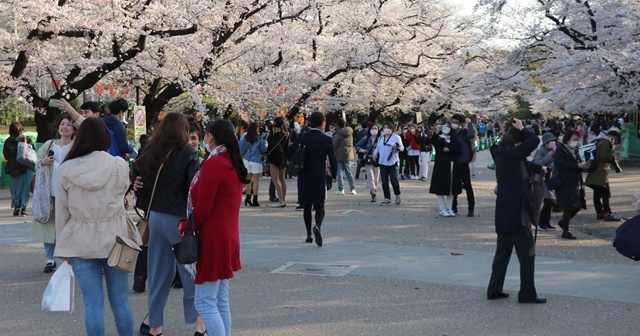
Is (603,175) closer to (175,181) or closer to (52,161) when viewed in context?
(52,161)

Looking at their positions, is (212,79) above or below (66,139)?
above

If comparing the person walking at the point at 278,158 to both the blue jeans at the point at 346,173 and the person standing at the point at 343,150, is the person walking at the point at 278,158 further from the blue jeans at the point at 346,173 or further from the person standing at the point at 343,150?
the person standing at the point at 343,150

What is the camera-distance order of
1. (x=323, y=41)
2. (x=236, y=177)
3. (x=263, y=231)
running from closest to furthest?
(x=236, y=177) → (x=263, y=231) → (x=323, y=41)

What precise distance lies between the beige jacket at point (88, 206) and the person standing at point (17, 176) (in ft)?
33.4

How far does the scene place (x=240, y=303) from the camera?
24.6ft

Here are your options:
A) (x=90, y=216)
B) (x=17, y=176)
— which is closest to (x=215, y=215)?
(x=90, y=216)

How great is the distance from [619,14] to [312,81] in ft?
40.3

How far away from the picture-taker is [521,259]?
7.50m

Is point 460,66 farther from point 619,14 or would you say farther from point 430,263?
point 430,263

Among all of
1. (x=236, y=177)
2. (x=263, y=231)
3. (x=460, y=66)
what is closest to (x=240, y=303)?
(x=236, y=177)

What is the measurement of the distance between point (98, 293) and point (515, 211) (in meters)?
3.89

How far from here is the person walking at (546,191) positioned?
12.7 metres

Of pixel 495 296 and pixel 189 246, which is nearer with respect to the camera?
pixel 189 246

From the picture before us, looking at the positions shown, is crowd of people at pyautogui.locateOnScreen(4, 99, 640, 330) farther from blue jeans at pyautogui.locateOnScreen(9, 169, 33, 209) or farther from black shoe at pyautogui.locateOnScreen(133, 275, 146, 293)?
blue jeans at pyautogui.locateOnScreen(9, 169, 33, 209)
